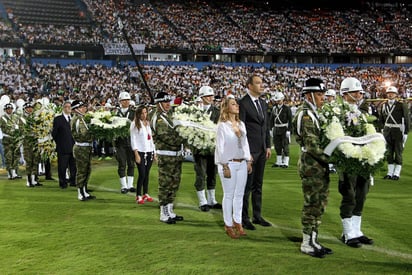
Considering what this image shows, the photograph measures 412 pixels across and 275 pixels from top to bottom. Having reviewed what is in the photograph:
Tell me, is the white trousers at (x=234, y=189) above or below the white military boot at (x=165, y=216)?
above

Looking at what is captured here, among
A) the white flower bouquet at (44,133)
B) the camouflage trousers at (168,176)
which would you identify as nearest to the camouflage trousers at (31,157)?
the white flower bouquet at (44,133)

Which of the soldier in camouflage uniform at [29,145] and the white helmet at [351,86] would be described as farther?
the soldier in camouflage uniform at [29,145]

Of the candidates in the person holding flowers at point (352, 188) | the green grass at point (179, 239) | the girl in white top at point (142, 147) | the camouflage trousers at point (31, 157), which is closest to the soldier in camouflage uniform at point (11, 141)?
the camouflage trousers at point (31, 157)

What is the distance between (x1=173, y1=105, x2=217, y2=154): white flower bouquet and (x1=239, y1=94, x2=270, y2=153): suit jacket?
0.95m

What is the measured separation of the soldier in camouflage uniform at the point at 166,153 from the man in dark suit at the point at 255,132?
1245 mm

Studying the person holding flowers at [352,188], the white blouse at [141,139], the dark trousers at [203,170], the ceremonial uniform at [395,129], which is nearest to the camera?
the person holding flowers at [352,188]

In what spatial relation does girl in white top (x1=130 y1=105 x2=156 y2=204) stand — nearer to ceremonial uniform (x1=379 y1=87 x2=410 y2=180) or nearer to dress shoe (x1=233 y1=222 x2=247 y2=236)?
dress shoe (x1=233 y1=222 x2=247 y2=236)

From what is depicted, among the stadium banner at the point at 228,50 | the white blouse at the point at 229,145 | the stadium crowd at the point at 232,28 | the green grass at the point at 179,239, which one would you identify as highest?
the stadium crowd at the point at 232,28

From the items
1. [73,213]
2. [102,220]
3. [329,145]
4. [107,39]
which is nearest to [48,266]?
[102,220]

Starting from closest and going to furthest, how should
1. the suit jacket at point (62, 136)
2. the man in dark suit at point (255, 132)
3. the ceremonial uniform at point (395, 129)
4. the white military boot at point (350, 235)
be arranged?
A: the white military boot at point (350, 235)
the man in dark suit at point (255, 132)
the suit jacket at point (62, 136)
the ceremonial uniform at point (395, 129)

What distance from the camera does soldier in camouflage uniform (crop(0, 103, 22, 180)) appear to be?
12860 millimetres

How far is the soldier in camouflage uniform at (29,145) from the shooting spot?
456 inches

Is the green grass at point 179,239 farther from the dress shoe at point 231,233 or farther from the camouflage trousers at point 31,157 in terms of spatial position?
the camouflage trousers at point 31,157

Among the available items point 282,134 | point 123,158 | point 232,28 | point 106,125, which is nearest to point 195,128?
point 106,125
